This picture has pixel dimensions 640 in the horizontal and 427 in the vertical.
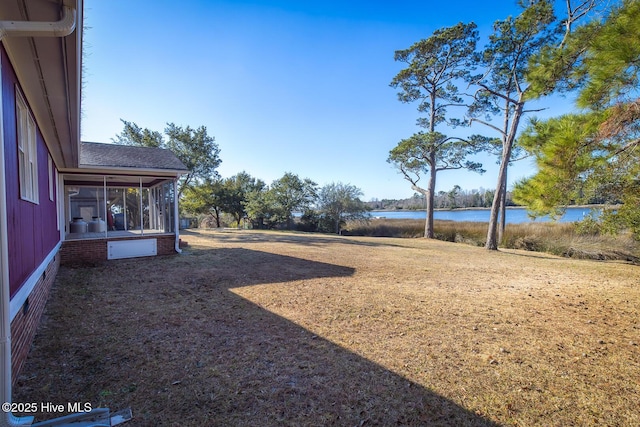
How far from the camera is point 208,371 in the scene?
264cm

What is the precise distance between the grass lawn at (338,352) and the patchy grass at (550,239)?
4276mm

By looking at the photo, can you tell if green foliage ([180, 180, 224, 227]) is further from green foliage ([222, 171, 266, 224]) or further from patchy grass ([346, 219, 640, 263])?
patchy grass ([346, 219, 640, 263])

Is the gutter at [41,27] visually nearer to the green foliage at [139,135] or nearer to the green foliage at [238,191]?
the green foliage at [139,135]

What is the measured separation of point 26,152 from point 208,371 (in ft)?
12.2

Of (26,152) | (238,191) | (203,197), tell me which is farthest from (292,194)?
(26,152)

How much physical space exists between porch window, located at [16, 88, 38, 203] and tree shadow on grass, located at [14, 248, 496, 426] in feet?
5.62

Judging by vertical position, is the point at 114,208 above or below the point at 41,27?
below

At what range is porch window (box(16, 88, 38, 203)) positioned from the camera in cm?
332

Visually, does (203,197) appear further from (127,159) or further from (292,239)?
(127,159)

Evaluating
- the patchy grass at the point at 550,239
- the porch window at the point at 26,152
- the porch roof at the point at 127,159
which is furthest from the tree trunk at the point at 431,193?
the porch window at the point at 26,152

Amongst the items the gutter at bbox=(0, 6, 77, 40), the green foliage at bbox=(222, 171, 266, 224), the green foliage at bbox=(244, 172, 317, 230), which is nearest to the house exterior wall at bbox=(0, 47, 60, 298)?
the gutter at bbox=(0, 6, 77, 40)

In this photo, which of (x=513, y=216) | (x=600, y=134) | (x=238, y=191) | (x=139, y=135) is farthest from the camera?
(x=238, y=191)

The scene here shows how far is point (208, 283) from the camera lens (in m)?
5.73

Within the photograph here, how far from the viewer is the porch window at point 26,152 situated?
3316mm
